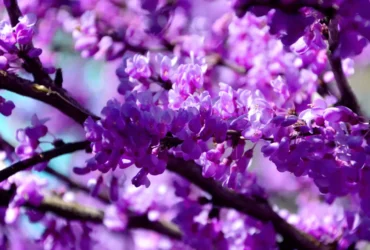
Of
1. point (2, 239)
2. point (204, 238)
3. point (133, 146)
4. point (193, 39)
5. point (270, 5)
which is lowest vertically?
point (2, 239)

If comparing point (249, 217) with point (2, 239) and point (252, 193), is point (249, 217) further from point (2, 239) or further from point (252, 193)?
point (2, 239)

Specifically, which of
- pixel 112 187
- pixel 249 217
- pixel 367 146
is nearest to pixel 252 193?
pixel 249 217

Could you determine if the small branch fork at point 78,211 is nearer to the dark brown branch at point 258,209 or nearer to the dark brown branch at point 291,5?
the dark brown branch at point 258,209

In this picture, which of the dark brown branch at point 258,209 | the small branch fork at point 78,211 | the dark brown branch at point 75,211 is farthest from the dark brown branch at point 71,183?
the dark brown branch at point 258,209

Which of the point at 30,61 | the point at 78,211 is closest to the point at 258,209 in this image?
the point at 78,211

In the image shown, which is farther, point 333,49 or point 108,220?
point 108,220

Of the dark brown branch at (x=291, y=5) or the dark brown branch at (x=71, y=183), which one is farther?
the dark brown branch at (x=71, y=183)

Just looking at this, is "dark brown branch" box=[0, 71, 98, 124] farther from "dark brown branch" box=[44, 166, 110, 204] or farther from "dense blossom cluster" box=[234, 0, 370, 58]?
"dark brown branch" box=[44, 166, 110, 204]
